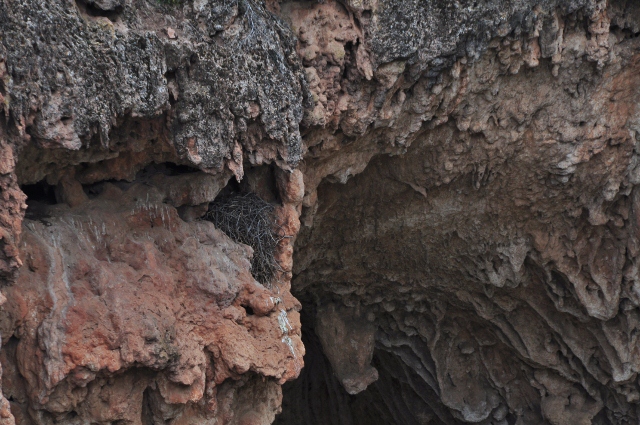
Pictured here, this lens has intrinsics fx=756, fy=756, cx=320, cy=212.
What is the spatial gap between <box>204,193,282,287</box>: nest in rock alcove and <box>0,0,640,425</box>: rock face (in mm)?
117

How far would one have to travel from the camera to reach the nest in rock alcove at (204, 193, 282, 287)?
4.45m

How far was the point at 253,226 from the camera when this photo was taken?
443cm

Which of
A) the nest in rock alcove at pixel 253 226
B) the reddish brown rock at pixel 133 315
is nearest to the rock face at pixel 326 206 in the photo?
the reddish brown rock at pixel 133 315

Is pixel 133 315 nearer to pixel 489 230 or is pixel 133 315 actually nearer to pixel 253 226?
pixel 253 226

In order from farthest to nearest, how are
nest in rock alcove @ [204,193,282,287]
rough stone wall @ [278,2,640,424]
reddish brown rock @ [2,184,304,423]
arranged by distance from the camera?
rough stone wall @ [278,2,640,424] → nest in rock alcove @ [204,193,282,287] → reddish brown rock @ [2,184,304,423]

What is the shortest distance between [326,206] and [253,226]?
1757 millimetres

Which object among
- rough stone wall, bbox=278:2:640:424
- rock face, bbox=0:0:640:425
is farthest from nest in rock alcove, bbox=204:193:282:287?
rough stone wall, bbox=278:2:640:424

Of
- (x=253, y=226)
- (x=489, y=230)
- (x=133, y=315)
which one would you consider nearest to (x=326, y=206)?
(x=489, y=230)

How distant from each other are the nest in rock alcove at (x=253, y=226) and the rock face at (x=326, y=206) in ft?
0.38

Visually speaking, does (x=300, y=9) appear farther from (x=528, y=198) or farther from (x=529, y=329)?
(x=529, y=329)

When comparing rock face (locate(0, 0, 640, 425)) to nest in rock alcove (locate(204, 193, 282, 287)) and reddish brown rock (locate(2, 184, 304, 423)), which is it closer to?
reddish brown rock (locate(2, 184, 304, 423))

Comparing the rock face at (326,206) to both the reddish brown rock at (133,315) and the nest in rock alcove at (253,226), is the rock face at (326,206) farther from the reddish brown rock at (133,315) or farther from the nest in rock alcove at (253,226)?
the nest in rock alcove at (253,226)

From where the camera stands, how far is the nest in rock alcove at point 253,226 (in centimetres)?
445

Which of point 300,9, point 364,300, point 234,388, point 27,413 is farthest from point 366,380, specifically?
point 27,413
